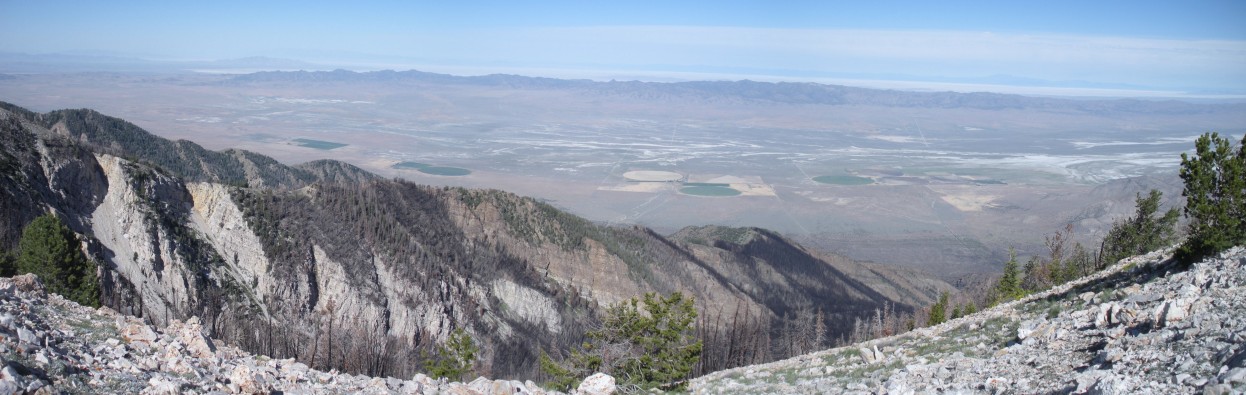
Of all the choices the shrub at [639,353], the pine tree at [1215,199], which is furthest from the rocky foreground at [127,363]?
the pine tree at [1215,199]

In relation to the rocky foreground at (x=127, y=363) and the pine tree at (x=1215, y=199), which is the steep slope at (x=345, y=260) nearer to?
the rocky foreground at (x=127, y=363)

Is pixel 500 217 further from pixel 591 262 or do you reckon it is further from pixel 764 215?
pixel 764 215

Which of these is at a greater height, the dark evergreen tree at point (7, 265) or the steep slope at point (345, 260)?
the dark evergreen tree at point (7, 265)

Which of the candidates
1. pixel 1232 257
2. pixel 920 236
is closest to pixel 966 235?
pixel 920 236

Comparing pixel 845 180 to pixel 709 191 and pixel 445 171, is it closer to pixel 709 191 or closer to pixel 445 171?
pixel 709 191

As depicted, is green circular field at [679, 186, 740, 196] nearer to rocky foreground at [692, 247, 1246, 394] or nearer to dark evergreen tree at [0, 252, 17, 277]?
dark evergreen tree at [0, 252, 17, 277]

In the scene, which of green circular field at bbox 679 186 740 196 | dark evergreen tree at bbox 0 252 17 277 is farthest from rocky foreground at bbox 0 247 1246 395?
green circular field at bbox 679 186 740 196

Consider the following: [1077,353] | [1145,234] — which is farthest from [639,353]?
[1145,234]
